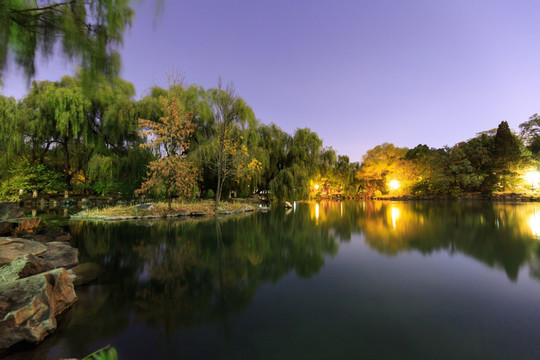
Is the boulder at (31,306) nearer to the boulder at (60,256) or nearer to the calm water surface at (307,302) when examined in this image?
the calm water surface at (307,302)

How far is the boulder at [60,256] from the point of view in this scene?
4.16m

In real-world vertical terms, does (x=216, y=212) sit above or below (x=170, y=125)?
below

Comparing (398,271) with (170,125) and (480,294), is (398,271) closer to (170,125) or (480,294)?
(480,294)

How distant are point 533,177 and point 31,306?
32.0 meters

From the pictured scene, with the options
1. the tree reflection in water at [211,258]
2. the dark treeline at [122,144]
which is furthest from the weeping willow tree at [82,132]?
the tree reflection in water at [211,258]

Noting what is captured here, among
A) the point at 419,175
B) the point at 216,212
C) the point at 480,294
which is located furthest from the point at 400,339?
the point at 419,175

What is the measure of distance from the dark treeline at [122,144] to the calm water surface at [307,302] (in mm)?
8274

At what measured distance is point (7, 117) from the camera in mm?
12695

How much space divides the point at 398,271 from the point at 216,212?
9210 mm

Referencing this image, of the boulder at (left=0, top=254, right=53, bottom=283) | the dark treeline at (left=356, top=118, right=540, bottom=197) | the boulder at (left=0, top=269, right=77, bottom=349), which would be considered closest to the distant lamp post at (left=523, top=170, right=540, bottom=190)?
the dark treeline at (left=356, top=118, right=540, bottom=197)

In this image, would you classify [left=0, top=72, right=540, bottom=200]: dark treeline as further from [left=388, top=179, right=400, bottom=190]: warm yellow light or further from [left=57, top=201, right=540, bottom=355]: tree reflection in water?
[left=388, top=179, right=400, bottom=190]: warm yellow light

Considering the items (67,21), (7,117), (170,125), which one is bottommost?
(67,21)

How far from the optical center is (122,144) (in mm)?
16859

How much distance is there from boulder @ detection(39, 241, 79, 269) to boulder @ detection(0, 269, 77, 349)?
1.62 metres
